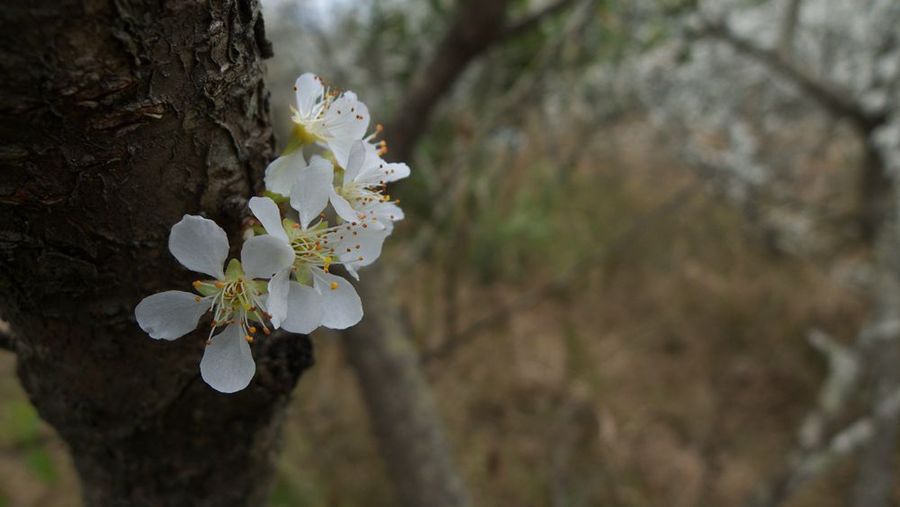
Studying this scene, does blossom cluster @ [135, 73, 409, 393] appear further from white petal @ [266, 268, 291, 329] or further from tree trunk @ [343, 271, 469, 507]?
tree trunk @ [343, 271, 469, 507]

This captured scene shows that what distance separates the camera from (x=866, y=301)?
4.16m

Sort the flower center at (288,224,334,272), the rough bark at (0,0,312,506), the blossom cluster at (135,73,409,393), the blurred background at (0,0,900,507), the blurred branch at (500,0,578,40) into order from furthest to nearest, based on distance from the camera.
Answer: the blurred background at (0,0,900,507), the blurred branch at (500,0,578,40), the flower center at (288,224,334,272), the blossom cluster at (135,73,409,393), the rough bark at (0,0,312,506)

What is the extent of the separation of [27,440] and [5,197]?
125 cm

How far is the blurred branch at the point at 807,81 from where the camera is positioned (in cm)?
304

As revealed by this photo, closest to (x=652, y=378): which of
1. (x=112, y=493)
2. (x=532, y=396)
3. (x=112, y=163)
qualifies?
(x=532, y=396)

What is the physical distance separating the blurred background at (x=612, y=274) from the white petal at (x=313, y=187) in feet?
3.69

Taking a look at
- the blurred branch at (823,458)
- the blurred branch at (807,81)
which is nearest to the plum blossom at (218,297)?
Result: the blurred branch at (823,458)

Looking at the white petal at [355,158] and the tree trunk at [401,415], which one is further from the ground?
the tree trunk at [401,415]

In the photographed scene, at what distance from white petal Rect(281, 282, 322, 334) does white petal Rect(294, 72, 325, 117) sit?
223 millimetres

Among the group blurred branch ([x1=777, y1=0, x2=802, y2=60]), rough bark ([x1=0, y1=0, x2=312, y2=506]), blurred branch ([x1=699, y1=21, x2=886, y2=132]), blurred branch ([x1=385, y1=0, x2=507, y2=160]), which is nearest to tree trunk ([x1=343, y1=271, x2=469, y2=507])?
blurred branch ([x1=385, y1=0, x2=507, y2=160])

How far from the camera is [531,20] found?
1860 millimetres

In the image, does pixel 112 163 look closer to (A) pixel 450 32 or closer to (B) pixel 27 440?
(B) pixel 27 440

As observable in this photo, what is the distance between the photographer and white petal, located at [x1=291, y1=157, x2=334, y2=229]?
1.64 ft

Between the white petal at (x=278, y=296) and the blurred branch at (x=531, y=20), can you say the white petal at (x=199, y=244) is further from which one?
the blurred branch at (x=531, y=20)
